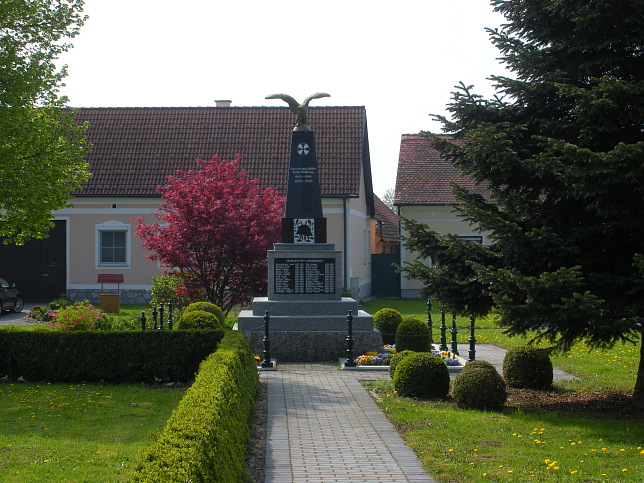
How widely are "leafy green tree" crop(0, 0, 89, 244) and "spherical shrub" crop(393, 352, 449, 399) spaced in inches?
333

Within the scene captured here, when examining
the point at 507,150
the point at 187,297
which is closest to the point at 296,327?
the point at 187,297

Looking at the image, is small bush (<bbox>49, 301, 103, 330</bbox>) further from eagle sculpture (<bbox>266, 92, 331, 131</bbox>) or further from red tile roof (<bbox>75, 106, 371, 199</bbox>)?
red tile roof (<bbox>75, 106, 371, 199</bbox>)

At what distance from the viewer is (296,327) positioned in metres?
15.8

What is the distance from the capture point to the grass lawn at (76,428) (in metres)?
7.24

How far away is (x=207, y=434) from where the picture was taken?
18.7 ft

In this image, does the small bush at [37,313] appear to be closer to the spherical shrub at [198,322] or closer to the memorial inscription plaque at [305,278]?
the spherical shrub at [198,322]

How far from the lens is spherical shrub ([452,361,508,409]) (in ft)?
33.8

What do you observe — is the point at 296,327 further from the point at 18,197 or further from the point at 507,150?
the point at 507,150

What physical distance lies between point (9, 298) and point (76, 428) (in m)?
17.2

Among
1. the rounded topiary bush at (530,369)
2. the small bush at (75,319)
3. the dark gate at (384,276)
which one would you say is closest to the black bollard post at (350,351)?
the rounded topiary bush at (530,369)

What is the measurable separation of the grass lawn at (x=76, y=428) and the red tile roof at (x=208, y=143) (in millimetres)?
17111

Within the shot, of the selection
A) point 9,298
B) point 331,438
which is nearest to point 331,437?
point 331,438

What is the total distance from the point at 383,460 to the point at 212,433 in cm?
246

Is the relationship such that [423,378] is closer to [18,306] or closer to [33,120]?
[33,120]
